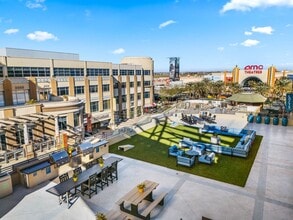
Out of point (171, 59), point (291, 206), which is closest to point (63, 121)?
point (291, 206)

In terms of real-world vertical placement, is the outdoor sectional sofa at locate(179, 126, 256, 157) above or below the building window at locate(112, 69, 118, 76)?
below

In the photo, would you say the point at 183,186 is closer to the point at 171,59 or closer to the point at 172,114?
the point at 172,114

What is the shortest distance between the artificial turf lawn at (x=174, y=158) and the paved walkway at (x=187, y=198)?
25.2 inches

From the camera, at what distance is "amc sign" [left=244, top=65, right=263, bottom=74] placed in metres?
67.8

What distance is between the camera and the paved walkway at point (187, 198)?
31.1 ft

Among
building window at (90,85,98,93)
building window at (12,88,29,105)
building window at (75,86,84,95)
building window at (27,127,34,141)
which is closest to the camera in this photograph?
building window at (27,127,34,141)

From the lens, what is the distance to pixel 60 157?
13688 millimetres

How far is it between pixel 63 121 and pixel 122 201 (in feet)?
36.2

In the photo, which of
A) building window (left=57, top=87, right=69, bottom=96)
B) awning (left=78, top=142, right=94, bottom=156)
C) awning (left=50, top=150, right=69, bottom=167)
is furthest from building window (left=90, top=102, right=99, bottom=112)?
awning (left=50, top=150, right=69, bottom=167)

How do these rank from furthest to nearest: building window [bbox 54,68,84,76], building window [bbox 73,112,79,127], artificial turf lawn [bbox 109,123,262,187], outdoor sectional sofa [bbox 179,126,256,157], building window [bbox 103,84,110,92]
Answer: building window [bbox 103,84,110,92], building window [bbox 54,68,84,76], building window [bbox 73,112,79,127], outdoor sectional sofa [bbox 179,126,256,157], artificial turf lawn [bbox 109,123,262,187]

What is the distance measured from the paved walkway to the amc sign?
61825mm

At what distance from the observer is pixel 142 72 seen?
52.0m

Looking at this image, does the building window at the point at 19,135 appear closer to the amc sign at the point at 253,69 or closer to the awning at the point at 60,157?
the awning at the point at 60,157

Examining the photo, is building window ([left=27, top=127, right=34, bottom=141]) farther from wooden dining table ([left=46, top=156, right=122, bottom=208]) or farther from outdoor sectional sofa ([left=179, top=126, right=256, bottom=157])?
outdoor sectional sofa ([left=179, top=126, right=256, bottom=157])
